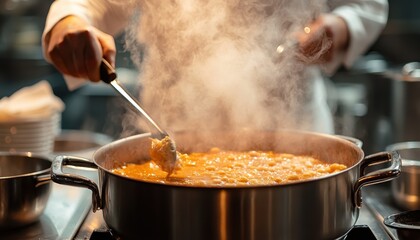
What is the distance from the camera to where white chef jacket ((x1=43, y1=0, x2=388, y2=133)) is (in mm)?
2059

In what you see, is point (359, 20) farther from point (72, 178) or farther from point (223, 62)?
point (72, 178)

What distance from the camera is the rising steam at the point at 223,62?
195 centimetres

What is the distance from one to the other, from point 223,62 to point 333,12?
0.50 meters

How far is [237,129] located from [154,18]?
593mm

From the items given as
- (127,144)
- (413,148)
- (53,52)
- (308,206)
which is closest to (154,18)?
(53,52)

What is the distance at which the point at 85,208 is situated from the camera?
1566mm

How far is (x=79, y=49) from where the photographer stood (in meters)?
1.53

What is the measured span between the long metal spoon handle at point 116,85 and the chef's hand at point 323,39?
618mm

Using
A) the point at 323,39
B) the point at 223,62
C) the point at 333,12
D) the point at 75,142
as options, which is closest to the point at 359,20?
the point at 333,12

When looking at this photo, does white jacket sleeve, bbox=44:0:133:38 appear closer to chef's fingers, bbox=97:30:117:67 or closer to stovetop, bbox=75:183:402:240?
chef's fingers, bbox=97:30:117:67

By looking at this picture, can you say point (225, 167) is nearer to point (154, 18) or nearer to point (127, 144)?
point (127, 144)

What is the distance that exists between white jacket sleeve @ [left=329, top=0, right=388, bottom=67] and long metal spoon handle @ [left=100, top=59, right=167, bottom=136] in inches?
36.5

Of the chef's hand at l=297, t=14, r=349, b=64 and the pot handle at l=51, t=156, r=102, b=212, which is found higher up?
the chef's hand at l=297, t=14, r=349, b=64

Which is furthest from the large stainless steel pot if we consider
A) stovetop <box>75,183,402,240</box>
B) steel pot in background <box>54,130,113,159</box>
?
steel pot in background <box>54,130,113,159</box>
